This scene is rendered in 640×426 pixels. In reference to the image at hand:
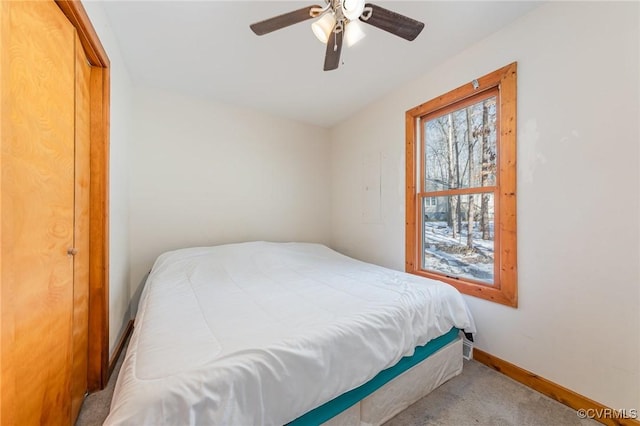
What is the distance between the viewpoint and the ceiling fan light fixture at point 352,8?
1172 mm

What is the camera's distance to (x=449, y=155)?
226 centimetres

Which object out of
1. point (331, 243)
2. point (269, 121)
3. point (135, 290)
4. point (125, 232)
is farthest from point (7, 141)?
point (331, 243)

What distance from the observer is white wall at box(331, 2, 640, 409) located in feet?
4.26

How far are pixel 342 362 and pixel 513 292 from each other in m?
1.41

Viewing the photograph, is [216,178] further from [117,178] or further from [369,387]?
[369,387]

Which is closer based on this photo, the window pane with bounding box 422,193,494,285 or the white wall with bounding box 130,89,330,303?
the window pane with bounding box 422,193,494,285

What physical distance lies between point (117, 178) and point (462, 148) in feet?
9.41

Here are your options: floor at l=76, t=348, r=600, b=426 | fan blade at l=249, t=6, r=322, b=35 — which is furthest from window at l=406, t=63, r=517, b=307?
fan blade at l=249, t=6, r=322, b=35

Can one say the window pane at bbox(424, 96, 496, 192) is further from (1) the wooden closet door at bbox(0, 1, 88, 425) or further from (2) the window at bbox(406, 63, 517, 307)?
(1) the wooden closet door at bbox(0, 1, 88, 425)

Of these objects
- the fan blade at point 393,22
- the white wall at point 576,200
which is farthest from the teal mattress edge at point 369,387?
the fan blade at point 393,22

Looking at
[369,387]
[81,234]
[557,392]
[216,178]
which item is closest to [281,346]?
[369,387]

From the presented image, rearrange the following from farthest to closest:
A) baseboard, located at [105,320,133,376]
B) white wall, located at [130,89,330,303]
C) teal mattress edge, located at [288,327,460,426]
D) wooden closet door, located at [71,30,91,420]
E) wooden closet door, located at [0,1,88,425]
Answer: white wall, located at [130,89,330,303], baseboard, located at [105,320,133,376], wooden closet door, located at [71,30,91,420], teal mattress edge, located at [288,327,460,426], wooden closet door, located at [0,1,88,425]

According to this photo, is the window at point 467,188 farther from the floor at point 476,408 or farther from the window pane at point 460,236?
the floor at point 476,408

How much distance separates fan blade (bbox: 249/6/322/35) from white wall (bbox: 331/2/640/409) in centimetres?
150
